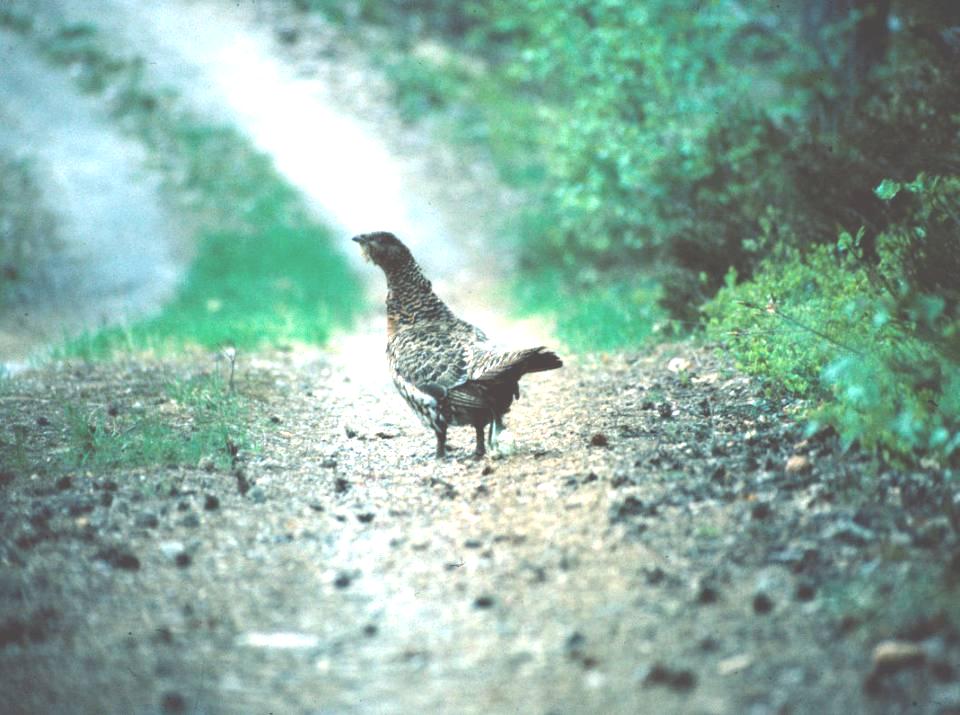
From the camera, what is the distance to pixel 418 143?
864 inches

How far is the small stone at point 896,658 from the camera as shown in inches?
133

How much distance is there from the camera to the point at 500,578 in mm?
4594

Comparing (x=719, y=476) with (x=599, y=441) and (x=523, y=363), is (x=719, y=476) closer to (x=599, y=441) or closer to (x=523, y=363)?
(x=599, y=441)

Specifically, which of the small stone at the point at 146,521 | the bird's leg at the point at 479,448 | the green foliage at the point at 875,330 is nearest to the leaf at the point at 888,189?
the green foliage at the point at 875,330

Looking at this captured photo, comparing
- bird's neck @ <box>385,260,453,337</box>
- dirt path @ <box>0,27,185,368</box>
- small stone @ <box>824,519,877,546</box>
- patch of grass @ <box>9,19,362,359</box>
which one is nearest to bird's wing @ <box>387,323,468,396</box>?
bird's neck @ <box>385,260,453,337</box>

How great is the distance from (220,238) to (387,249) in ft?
33.2

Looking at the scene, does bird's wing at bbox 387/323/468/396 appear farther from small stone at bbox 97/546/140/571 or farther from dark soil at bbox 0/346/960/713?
small stone at bbox 97/546/140/571

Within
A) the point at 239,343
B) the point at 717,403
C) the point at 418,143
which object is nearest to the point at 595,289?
the point at 239,343

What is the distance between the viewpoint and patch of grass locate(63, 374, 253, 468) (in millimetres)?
6379

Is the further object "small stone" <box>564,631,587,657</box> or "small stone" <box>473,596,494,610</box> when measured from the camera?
"small stone" <box>473,596,494,610</box>

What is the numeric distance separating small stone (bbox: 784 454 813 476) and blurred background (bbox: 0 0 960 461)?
0.90 ft

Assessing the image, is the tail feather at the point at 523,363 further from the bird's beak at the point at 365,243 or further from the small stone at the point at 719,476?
the bird's beak at the point at 365,243

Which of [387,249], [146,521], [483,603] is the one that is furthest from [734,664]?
[387,249]

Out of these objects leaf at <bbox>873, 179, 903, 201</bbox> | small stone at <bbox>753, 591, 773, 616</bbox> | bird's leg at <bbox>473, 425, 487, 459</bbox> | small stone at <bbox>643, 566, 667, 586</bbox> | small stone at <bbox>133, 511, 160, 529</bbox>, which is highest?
leaf at <bbox>873, 179, 903, 201</bbox>
